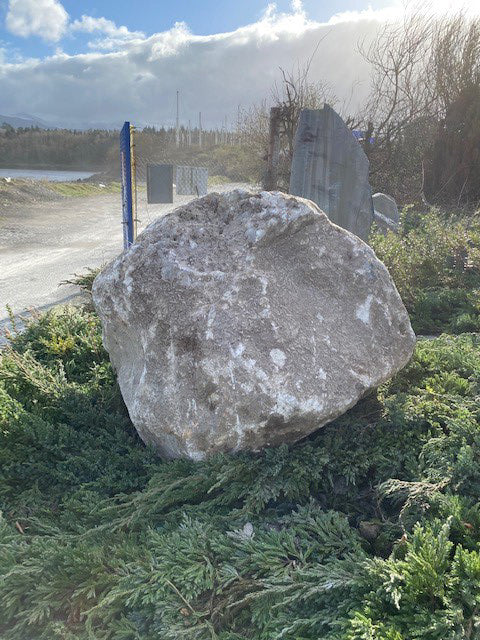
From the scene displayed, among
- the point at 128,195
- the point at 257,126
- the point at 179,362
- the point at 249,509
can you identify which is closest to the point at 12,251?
the point at 128,195

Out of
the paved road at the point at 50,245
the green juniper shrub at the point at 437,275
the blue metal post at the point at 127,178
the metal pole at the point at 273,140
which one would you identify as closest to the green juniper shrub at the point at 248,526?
the green juniper shrub at the point at 437,275

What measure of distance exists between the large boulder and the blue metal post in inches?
122

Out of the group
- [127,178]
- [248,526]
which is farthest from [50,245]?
[248,526]

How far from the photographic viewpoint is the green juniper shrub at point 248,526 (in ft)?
6.00

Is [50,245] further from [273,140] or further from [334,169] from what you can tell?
[334,169]

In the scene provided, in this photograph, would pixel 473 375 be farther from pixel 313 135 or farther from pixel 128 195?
pixel 313 135

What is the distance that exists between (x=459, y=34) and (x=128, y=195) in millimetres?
10139

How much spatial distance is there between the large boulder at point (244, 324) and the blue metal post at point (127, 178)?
10.2 feet

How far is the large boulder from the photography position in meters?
2.53

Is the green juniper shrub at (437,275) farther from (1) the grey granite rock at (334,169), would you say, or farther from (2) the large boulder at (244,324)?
(2) the large boulder at (244,324)

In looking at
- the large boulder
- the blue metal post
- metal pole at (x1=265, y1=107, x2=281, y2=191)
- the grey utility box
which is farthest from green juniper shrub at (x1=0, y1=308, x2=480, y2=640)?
metal pole at (x1=265, y1=107, x2=281, y2=191)

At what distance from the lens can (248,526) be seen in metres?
2.28

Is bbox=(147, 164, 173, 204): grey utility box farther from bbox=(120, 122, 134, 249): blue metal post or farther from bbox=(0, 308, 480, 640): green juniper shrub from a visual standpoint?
bbox=(0, 308, 480, 640): green juniper shrub

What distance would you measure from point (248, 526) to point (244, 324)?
934 mm
